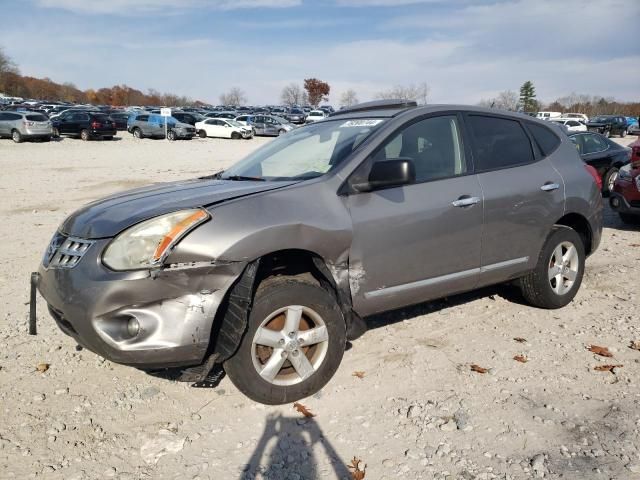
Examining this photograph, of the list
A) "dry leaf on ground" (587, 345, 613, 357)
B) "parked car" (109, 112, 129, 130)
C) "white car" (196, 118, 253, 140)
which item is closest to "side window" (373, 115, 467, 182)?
"dry leaf on ground" (587, 345, 613, 357)

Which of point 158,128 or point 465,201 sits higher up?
point 158,128

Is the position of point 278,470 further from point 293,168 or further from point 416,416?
point 293,168

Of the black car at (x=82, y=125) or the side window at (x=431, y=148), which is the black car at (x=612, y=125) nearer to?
the black car at (x=82, y=125)

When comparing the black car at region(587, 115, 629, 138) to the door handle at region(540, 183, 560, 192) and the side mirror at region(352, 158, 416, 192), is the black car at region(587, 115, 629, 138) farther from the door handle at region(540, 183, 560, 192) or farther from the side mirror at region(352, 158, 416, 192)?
the side mirror at region(352, 158, 416, 192)

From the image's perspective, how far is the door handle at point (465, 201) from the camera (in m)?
3.83

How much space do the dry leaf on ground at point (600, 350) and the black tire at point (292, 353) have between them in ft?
6.61

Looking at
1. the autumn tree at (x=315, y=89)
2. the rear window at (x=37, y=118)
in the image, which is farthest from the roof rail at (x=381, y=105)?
the autumn tree at (x=315, y=89)

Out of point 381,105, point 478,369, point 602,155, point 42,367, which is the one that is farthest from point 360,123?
point 602,155

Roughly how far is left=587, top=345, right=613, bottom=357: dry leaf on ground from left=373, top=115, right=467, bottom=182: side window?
1.66 m

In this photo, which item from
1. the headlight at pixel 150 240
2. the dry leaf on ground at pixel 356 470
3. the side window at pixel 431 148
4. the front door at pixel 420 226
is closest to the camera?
the dry leaf on ground at pixel 356 470

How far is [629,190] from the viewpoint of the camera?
7.96m

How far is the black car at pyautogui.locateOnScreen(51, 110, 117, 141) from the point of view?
29.0 meters

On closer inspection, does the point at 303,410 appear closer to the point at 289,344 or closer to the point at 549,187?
the point at 289,344

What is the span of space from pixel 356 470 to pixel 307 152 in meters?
2.27
